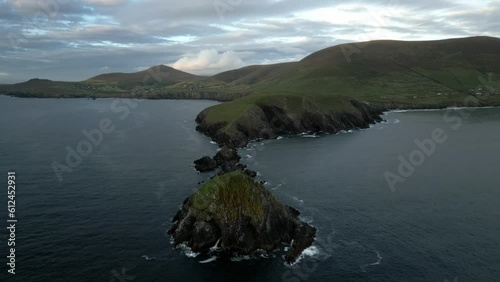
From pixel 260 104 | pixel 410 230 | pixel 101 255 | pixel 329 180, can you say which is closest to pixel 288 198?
pixel 329 180

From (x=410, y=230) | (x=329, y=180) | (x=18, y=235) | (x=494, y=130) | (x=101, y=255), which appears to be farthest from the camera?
(x=494, y=130)

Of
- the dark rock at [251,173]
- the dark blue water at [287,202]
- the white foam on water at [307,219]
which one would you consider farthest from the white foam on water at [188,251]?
the dark rock at [251,173]

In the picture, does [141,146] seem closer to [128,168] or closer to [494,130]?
[128,168]

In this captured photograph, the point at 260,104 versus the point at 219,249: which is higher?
the point at 260,104

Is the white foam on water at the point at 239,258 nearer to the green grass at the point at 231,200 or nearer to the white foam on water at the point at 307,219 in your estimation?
the green grass at the point at 231,200

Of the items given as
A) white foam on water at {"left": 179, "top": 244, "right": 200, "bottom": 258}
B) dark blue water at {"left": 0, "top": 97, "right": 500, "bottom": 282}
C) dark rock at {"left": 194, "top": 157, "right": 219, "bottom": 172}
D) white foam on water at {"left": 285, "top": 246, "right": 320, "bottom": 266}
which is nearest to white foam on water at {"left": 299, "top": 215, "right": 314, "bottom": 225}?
dark blue water at {"left": 0, "top": 97, "right": 500, "bottom": 282}

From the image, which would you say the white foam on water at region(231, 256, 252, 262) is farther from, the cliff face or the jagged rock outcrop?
the cliff face
